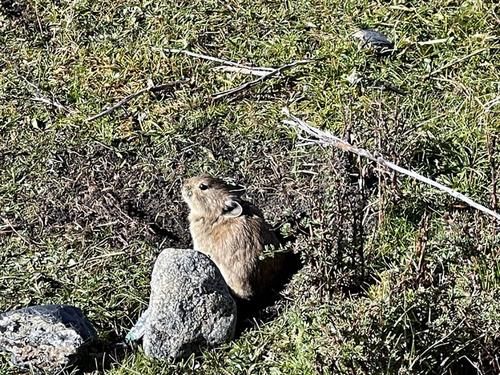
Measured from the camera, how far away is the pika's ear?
237 inches

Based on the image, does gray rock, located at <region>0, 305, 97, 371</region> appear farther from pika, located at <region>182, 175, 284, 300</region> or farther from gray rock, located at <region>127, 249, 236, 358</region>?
pika, located at <region>182, 175, 284, 300</region>

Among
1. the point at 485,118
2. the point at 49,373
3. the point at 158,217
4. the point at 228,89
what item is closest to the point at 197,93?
the point at 228,89

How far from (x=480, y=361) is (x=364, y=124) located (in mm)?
2378

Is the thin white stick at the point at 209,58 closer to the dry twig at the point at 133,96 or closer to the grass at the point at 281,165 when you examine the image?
the grass at the point at 281,165

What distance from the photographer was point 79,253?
6.26 meters

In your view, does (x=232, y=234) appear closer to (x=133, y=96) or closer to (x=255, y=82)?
(x=255, y=82)

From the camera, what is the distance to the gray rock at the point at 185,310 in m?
5.22

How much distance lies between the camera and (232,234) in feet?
19.4

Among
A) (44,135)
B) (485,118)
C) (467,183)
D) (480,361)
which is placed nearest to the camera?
(480,361)

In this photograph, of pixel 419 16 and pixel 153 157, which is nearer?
pixel 153 157

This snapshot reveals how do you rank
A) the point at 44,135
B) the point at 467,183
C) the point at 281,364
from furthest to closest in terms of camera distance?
the point at 44,135
the point at 467,183
the point at 281,364

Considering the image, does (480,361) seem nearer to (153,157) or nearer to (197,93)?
(153,157)

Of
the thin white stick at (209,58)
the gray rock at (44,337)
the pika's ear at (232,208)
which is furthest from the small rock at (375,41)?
the gray rock at (44,337)

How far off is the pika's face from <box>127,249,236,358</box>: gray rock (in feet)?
2.31
